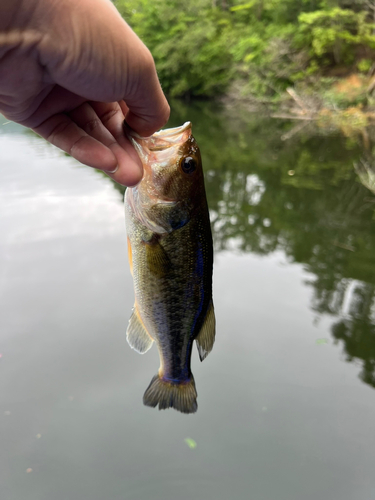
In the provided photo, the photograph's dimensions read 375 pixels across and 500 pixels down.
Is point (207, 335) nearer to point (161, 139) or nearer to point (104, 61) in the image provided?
point (161, 139)

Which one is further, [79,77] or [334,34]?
[334,34]

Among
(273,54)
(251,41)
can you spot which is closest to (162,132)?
(273,54)

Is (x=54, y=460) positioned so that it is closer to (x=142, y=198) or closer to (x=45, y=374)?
(x=45, y=374)

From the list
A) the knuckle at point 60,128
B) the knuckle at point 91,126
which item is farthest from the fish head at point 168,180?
the knuckle at point 60,128

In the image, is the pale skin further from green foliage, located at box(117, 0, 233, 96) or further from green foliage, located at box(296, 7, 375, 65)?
green foliage, located at box(117, 0, 233, 96)

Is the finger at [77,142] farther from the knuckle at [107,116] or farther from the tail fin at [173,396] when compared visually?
the tail fin at [173,396]

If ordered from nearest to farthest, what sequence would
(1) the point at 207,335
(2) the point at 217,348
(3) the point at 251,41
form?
(1) the point at 207,335, (2) the point at 217,348, (3) the point at 251,41

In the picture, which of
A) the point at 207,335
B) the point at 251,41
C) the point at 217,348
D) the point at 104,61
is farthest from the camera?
the point at 251,41

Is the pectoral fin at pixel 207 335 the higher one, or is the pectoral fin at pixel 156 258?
the pectoral fin at pixel 156 258
